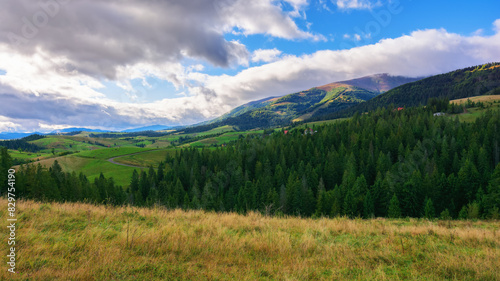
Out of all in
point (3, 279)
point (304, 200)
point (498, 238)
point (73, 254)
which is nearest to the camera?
point (3, 279)

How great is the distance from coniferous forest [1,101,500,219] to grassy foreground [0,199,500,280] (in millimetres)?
10849

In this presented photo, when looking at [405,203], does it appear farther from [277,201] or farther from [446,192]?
[277,201]

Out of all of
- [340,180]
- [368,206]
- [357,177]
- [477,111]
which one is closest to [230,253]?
[368,206]

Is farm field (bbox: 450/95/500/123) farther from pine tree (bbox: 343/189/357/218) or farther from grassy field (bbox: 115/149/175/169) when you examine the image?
grassy field (bbox: 115/149/175/169)

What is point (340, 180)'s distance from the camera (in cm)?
9481

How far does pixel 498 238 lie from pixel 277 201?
52.5m

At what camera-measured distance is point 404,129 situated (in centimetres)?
11850

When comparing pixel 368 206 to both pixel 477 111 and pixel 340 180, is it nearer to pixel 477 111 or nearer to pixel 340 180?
pixel 340 180

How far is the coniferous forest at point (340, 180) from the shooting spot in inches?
2242

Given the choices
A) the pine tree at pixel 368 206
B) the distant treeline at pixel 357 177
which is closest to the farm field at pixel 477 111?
the distant treeline at pixel 357 177

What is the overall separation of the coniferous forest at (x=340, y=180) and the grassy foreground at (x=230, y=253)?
1085cm

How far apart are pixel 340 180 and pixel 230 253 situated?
317 ft

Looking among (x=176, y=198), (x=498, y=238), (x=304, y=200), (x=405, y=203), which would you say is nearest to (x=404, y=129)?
(x=405, y=203)

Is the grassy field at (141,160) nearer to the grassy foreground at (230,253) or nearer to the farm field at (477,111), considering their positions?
the grassy foreground at (230,253)
